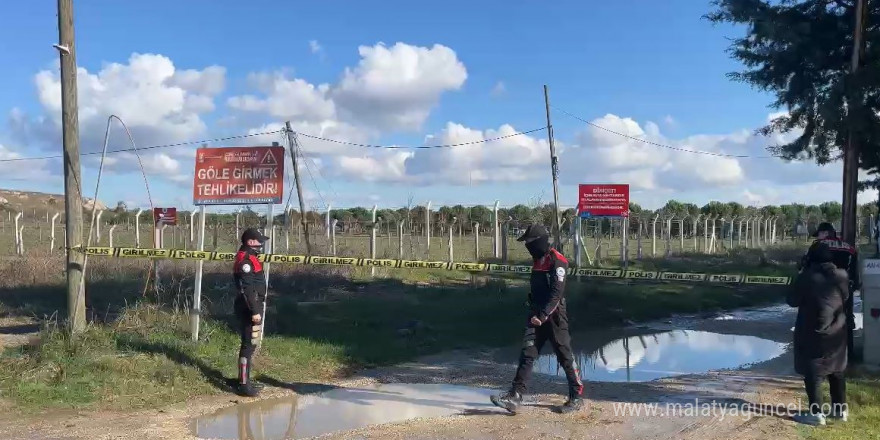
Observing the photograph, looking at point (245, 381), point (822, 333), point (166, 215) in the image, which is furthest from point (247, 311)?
point (166, 215)

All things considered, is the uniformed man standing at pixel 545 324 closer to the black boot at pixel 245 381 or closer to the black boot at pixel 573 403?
the black boot at pixel 573 403

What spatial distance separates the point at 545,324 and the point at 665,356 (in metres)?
4.71

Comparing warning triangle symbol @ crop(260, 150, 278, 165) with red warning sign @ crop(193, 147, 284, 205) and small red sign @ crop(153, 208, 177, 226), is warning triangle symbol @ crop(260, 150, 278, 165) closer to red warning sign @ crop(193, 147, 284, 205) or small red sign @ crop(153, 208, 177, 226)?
red warning sign @ crop(193, 147, 284, 205)

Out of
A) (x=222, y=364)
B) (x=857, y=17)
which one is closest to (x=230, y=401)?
(x=222, y=364)

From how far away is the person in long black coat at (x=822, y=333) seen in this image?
21.9ft

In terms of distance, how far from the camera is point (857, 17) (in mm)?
10594

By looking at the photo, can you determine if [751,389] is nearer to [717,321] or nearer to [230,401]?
[230,401]

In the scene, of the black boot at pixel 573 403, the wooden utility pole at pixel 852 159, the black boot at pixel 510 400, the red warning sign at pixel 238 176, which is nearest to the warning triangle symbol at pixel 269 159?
the red warning sign at pixel 238 176

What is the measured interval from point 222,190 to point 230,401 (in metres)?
3.48

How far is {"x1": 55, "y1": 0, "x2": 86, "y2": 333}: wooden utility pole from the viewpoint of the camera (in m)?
9.72

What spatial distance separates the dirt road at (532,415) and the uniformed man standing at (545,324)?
6.4 inches

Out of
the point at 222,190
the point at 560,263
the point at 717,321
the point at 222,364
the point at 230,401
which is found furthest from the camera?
the point at 717,321

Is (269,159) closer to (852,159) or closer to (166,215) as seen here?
(166,215)

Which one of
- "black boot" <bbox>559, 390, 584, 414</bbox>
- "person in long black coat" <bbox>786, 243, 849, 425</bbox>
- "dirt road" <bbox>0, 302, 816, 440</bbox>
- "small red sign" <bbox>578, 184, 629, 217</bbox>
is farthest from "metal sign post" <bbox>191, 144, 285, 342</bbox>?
"small red sign" <bbox>578, 184, 629, 217</bbox>
